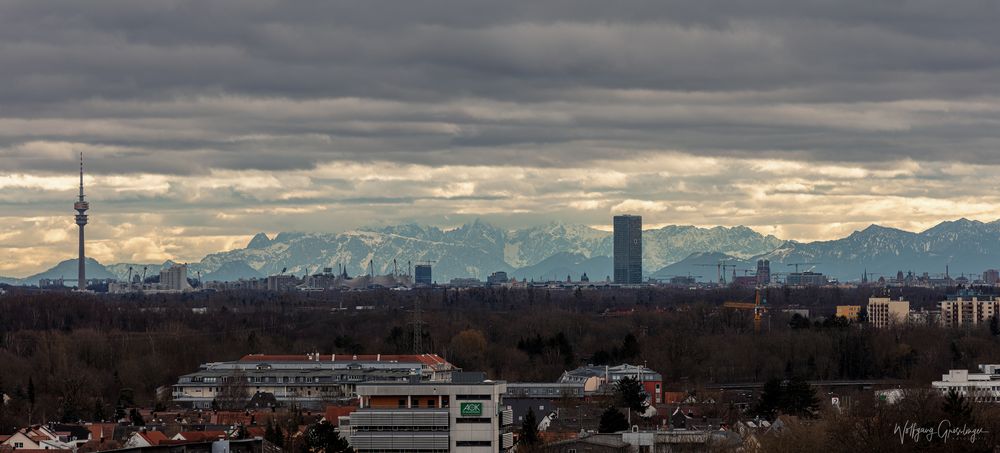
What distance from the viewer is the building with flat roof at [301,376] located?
435 ft

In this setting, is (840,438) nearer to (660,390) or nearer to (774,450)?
(774,450)

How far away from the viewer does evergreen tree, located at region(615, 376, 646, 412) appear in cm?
11138

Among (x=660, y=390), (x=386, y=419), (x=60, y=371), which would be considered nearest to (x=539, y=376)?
(x=660, y=390)

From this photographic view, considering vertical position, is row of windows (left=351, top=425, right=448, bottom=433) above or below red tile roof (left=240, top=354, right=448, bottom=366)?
below

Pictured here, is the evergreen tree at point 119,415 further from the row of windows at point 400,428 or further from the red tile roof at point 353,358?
the red tile roof at point 353,358

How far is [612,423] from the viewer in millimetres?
94750

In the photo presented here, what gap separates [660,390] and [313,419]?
32.9 metres

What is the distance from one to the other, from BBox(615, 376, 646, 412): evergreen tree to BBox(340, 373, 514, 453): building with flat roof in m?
36.2

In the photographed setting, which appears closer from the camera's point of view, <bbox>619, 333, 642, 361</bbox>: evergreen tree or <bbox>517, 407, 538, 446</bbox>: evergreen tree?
<bbox>517, 407, 538, 446</bbox>: evergreen tree

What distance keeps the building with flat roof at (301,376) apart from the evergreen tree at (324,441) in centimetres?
4354

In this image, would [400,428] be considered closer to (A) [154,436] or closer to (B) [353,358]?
(A) [154,436]

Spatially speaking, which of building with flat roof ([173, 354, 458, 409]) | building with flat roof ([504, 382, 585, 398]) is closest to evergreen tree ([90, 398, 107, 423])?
building with flat roof ([173, 354, 458, 409])

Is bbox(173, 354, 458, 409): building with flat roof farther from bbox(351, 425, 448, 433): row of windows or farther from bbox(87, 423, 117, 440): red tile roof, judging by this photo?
bbox(351, 425, 448, 433): row of windows

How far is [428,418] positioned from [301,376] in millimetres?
66760
